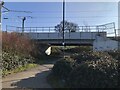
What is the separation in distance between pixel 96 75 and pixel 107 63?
159cm

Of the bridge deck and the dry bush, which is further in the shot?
the bridge deck

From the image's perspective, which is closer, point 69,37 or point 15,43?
point 15,43

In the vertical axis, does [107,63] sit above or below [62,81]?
above

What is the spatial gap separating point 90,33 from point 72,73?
128 feet

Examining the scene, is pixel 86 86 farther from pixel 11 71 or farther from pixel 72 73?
pixel 11 71

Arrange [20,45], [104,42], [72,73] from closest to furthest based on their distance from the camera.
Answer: [72,73], [20,45], [104,42]

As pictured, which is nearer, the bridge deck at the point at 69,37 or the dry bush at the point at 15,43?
the dry bush at the point at 15,43

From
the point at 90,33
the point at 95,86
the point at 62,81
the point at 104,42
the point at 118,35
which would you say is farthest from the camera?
the point at 90,33

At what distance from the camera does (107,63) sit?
15516mm

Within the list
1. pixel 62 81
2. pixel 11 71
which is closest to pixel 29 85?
pixel 62 81

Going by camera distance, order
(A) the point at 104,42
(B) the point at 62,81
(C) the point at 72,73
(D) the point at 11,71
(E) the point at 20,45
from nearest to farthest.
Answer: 1. (C) the point at 72,73
2. (B) the point at 62,81
3. (D) the point at 11,71
4. (E) the point at 20,45
5. (A) the point at 104,42

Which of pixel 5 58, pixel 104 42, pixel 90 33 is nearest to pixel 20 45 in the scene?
pixel 5 58

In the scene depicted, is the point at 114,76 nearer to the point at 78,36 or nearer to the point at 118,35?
the point at 118,35

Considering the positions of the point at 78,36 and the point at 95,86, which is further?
the point at 78,36
